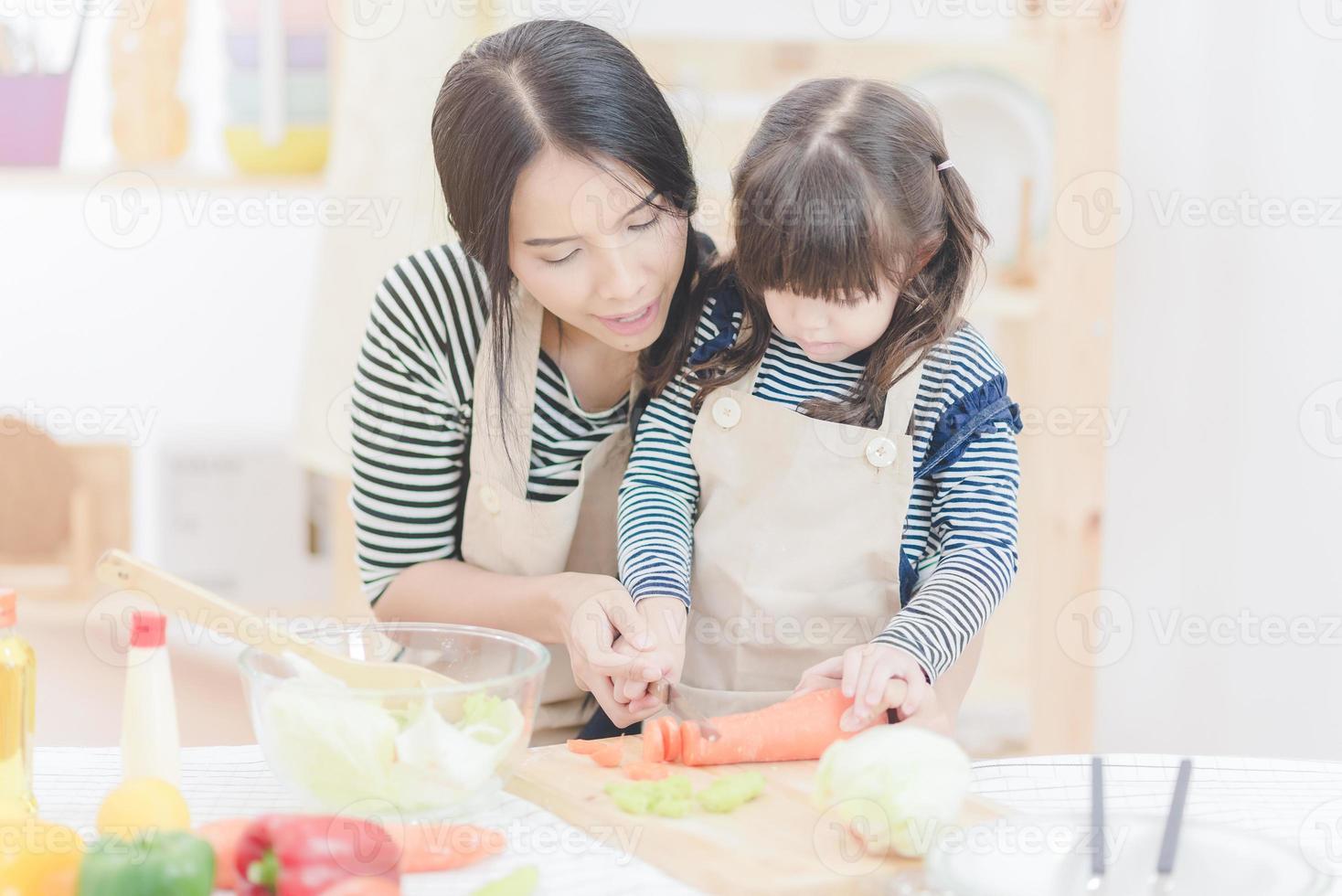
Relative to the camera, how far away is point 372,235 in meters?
1.85

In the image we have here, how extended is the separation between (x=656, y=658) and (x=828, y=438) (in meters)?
0.23

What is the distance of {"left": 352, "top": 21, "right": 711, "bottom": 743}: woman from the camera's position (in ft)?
3.39

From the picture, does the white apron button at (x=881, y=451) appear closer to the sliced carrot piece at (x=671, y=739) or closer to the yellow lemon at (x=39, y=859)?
the sliced carrot piece at (x=671, y=739)

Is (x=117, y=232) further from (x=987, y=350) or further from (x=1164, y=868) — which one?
(x=1164, y=868)

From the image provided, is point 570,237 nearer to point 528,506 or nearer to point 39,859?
point 528,506

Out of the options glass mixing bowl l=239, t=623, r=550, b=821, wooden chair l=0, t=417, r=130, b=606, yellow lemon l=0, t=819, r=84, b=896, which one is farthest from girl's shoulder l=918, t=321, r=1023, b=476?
wooden chair l=0, t=417, r=130, b=606

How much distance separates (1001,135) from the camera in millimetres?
2049

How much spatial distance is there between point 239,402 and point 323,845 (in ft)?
6.75

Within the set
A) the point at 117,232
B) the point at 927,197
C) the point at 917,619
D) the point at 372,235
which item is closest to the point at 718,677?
the point at 917,619

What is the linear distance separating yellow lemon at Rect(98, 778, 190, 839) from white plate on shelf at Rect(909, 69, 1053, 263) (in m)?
1.59

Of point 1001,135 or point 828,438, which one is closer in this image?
point 828,438

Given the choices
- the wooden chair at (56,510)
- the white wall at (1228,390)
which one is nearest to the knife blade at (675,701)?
the white wall at (1228,390)

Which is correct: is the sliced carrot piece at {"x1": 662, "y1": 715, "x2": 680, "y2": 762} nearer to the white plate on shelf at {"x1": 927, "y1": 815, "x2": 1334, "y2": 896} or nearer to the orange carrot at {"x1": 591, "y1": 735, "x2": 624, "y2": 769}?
the orange carrot at {"x1": 591, "y1": 735, "x2": 624, "y2": 769}

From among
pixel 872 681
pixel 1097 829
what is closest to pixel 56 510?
pixel 872 681
